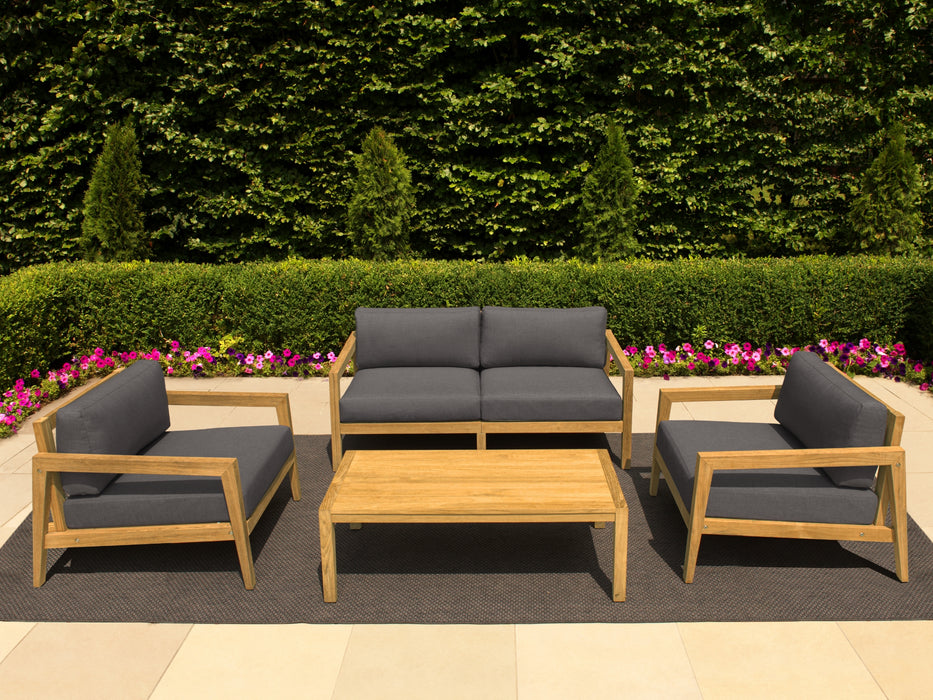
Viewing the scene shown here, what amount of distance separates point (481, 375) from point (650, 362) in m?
2.15

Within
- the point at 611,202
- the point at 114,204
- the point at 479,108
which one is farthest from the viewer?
the point at 479,108

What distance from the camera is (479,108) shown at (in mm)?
8562

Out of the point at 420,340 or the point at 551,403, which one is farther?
the point at 420,340

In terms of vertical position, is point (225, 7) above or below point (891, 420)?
above

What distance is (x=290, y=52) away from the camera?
27.6ft

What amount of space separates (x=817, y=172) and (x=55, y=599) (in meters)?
8.58

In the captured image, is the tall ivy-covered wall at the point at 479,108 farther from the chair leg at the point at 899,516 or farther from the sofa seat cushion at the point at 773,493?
the chair leg at the point at 899,516

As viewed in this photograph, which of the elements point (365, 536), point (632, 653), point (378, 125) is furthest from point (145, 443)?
point (378, 125)

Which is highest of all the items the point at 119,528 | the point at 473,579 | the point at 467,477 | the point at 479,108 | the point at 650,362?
the point at 479,108

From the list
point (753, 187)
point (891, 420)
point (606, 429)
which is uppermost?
point (753, 187)

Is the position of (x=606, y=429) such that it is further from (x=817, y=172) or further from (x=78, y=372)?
(x=817, y=172)

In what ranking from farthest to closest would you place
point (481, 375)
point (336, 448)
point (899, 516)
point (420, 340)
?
point (420, 340), point (481, 375), point (336, 448), point (899, 516)

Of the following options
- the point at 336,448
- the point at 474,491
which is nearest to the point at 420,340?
the point at 336,448

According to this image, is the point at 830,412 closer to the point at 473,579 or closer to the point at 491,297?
the point at 473,579
